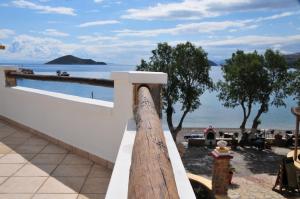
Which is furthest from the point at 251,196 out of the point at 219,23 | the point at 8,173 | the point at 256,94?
the point at 219,23

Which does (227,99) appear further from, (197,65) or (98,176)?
(98,176)

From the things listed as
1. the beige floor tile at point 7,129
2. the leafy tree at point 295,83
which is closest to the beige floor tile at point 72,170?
the beige floor tile at point 7,129

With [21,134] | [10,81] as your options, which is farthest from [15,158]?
[10,81]

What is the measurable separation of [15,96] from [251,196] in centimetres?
973

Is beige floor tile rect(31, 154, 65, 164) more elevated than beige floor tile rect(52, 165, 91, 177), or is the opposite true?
beige floor tile rect(31, 154, 65, 164)

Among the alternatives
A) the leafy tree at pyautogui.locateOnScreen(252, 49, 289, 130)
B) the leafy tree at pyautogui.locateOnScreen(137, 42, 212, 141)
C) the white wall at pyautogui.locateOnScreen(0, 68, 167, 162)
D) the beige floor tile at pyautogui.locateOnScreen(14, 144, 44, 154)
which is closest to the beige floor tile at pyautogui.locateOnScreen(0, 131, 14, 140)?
the white wall at pyautogui.locateOnScreen(0, 68, 167, 162)

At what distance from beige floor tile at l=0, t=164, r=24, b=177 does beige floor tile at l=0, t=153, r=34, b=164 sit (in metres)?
0.13

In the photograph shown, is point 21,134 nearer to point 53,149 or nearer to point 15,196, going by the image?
point 53,149

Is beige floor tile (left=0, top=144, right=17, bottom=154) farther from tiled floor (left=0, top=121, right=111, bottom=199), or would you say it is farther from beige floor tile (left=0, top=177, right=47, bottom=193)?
beige floor tile (left=0, top=177, right=47, bottom=193)

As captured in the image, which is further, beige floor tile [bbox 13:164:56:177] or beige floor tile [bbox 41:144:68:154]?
beige floor tile [bbox 41:144:68:154]

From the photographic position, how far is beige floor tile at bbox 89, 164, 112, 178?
4191 mm

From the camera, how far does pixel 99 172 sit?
4.29 m

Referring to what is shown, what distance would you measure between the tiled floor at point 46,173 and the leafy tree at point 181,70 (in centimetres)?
1992

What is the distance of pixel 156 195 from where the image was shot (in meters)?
1.10
